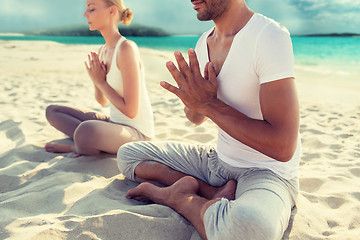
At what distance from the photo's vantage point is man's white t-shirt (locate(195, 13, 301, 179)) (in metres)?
1.60

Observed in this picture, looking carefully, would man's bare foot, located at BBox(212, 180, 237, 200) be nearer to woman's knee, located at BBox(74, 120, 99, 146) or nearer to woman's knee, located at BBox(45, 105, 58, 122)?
woman's knee, located at BBox(74, 120, 99, 146)

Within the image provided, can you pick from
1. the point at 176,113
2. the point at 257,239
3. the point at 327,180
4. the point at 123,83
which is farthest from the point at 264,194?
the point at 176,113

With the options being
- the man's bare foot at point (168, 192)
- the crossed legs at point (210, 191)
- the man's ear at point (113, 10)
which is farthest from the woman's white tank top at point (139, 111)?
the man's bare foot at point (168, 192)

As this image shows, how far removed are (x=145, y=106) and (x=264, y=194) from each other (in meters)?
1.71

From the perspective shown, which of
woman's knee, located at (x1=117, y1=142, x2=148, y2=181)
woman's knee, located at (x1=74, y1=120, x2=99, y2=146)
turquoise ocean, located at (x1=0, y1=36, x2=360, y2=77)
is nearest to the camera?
woman's knee, located at (x1=117, y1=142, x2=148, y2=181)

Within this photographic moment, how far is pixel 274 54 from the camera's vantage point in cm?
159

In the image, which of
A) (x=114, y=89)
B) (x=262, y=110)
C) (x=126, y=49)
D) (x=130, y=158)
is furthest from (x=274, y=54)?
(x=114, y=89)

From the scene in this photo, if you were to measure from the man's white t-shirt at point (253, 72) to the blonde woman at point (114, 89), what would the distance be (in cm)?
98

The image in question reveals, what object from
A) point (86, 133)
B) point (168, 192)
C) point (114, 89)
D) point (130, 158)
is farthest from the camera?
point (114, 89)

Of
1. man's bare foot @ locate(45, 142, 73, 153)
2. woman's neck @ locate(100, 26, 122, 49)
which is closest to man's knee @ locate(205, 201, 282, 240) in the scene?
man's bare foot @ locate(45, 142, 73, 153)

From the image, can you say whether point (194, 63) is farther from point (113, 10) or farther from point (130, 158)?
point (113, 10)

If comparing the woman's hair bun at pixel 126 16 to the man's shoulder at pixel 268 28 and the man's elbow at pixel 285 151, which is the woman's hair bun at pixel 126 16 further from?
the man's elbow at pixel 285 151

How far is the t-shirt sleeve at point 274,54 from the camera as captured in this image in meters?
1.58

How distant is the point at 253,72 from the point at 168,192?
0.93m
